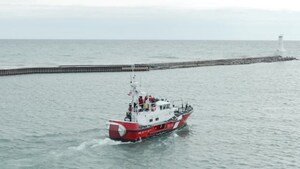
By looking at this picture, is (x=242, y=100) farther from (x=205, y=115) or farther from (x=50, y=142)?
(x=50, y=142)

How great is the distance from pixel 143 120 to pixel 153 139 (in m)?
2.35

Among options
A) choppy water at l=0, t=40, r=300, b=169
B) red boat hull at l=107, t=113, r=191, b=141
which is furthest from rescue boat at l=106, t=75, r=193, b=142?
choppy water at l=0, t=40, r=300, b=169

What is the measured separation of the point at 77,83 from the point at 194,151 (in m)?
51.1

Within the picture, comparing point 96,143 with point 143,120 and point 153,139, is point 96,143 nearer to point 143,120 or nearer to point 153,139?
point 143,120

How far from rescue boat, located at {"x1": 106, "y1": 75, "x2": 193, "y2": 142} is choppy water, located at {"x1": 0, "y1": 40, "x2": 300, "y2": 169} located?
828mm

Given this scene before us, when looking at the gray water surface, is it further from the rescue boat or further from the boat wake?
the rescue boat

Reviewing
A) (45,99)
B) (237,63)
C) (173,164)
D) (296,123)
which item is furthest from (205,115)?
(237,63)

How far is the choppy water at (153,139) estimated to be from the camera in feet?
123

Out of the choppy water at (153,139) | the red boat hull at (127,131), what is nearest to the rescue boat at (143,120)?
the red boat hull at (127,131)

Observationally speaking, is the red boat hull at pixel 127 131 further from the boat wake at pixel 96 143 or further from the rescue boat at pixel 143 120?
the boat wake at pixel 96 143

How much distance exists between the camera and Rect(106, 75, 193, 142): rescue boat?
41.5 meters

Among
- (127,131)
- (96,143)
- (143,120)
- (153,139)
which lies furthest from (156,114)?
(96,143)

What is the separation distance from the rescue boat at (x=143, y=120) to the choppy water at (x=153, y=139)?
0.83 meters

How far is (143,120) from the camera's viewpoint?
43.4 m
